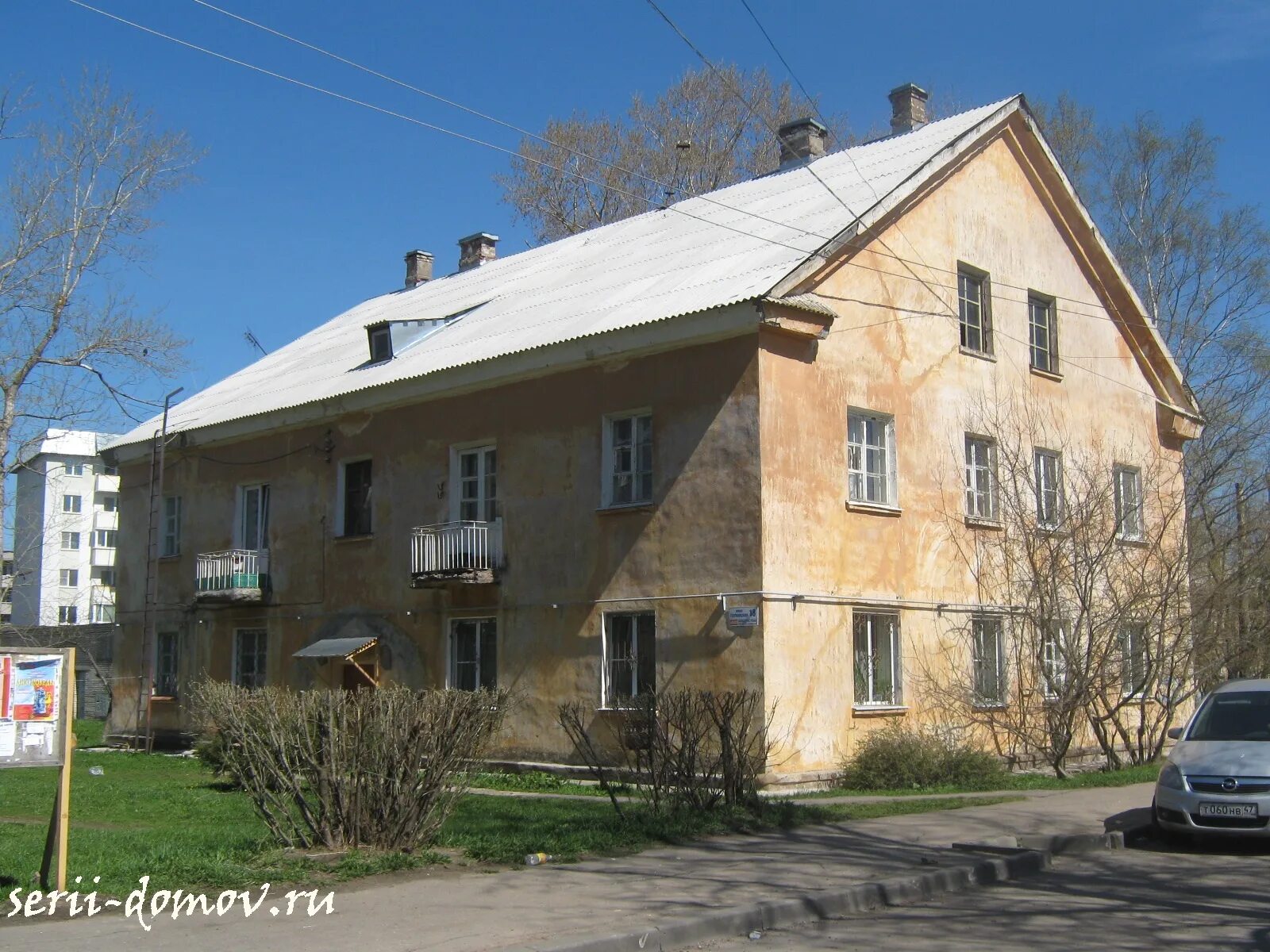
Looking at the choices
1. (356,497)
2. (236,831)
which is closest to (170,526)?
(356,497)

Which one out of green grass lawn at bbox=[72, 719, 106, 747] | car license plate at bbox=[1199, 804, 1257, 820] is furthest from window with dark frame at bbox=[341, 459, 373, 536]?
car license plate at bbox=[1199, 804, 1257, 820]

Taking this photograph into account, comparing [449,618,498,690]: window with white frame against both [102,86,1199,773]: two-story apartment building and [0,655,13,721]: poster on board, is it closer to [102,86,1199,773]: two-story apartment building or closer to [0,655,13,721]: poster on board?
[102,86,1199,773]: two-story apartment building

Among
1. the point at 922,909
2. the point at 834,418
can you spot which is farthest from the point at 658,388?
the point at 922,909

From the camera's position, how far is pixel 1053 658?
19.2m

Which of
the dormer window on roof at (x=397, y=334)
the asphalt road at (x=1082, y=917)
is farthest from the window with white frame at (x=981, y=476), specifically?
the dormer window on roof at (x=397, y=334)

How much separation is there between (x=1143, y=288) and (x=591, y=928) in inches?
1093

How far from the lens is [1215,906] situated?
889 centimetres

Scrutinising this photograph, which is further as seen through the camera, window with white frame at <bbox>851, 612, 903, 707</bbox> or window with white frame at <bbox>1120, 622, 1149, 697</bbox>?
window with white frame at <bbox>1120, 622, 1149, 697</bbox>

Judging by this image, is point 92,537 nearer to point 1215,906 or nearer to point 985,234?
point 985,234

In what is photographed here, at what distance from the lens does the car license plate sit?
11086mm

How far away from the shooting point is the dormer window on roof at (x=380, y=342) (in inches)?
918

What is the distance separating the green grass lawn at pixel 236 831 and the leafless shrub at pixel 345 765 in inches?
11.1

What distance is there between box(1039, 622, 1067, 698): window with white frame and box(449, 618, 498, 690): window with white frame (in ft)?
26.4

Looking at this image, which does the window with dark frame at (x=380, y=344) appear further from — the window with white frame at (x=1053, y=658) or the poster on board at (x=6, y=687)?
the poster on board at (x=6, y=687)
